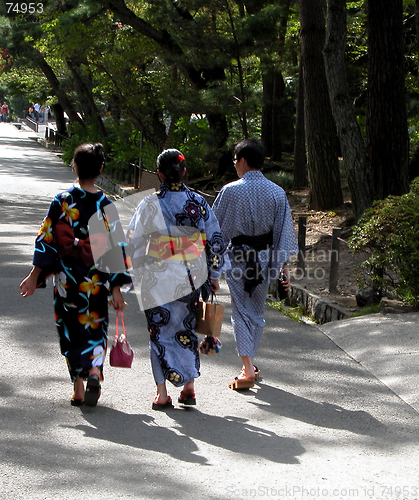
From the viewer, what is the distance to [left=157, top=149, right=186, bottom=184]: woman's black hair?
4.54 m

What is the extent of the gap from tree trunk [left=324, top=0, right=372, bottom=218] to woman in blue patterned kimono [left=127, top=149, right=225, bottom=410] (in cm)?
683

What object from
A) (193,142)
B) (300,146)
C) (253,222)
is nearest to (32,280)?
(253,222)

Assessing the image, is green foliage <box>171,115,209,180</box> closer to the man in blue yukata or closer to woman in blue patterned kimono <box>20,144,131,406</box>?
the man in blue yukata

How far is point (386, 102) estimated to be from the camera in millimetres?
11172

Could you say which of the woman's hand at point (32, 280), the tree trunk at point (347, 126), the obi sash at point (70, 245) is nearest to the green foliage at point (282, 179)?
the tree trunk at point (347, 126)

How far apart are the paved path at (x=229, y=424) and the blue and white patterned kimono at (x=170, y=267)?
1.34 ft

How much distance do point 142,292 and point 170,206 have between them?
0.63 m

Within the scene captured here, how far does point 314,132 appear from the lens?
1372cm

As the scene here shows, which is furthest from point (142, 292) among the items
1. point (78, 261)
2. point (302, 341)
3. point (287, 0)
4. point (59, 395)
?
point (287, 0)

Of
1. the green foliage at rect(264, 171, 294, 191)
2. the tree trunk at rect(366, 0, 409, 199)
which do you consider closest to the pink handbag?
the tree trunk at rect(366, 0, 409, 199)

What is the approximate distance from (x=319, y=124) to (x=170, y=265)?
982 centimetres

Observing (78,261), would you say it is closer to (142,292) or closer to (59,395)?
(142,292)

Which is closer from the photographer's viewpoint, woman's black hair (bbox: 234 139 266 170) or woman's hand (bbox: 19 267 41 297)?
woman's hand (bbox: 19 267 41 297)
